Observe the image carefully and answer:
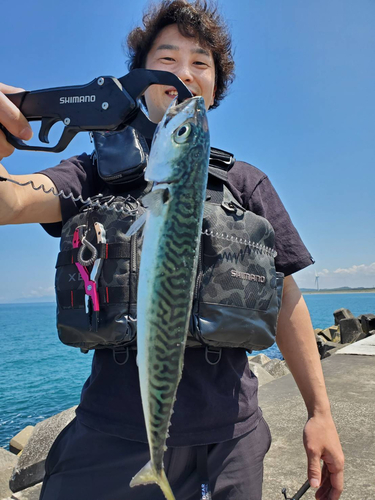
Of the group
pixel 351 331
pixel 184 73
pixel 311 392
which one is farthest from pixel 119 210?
pixel 351 331

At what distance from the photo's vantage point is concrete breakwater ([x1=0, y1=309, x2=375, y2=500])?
12.9 feet

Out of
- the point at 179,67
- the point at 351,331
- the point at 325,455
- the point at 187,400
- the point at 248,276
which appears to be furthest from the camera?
the point at 351,331

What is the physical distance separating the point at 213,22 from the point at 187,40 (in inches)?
14.9

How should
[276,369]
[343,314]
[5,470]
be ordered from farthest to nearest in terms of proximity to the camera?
[343,314] < [276,369] < [5,470]

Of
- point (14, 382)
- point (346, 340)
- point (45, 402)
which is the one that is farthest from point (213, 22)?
point (14, 382)

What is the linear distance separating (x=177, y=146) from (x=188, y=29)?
1695 millimetres

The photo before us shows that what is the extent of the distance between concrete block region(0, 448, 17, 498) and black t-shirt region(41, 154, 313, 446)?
4.42 metres

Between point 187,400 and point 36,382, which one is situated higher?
point 187,400

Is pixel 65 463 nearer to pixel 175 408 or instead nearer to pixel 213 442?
pixel 175 408

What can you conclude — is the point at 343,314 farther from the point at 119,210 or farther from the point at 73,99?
the point at 73,99

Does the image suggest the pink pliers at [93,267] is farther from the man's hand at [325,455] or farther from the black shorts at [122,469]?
the man's hand at [325,455]

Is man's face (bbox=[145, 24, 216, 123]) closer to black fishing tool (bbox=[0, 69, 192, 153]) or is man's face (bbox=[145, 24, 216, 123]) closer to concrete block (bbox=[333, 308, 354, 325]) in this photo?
black fishing tool (bbox=[0, 69, 192, 153])

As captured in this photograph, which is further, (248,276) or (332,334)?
(332,334)

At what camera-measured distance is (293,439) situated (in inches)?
188
